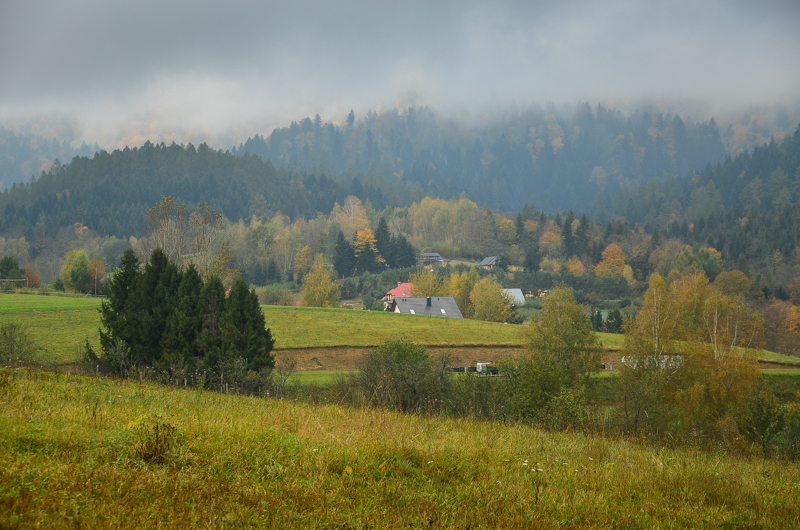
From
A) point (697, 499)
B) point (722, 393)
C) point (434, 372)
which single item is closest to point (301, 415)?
point (697, 499)

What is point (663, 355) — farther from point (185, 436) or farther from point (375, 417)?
point (185, 436)

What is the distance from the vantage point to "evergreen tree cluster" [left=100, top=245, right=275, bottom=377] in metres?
24.3

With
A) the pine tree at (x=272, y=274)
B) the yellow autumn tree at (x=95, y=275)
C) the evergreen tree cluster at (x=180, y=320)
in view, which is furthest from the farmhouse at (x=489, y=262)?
the evergreen tree cluster at (x=180, y=320)

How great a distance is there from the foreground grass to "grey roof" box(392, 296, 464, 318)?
70.8 meters

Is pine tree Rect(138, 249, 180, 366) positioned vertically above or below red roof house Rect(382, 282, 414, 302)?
above

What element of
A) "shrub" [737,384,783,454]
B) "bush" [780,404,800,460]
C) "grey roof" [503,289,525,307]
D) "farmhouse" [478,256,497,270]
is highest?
"farmhouse" [478,256,497,270]

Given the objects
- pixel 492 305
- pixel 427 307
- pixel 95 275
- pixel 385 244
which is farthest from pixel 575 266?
pixel 95 275

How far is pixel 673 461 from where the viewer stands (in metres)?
8.45

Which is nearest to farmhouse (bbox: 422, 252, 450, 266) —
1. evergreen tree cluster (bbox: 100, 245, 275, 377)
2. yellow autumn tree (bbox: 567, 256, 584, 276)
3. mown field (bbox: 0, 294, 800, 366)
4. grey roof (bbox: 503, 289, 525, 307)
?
yellow autumn tree (bbox: 567, 256, 584, 276)

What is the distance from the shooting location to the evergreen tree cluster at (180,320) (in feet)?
79.8

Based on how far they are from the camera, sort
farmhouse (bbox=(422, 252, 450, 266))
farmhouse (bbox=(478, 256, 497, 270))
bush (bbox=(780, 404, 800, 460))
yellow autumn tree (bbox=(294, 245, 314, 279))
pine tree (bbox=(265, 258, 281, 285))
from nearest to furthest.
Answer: bush (bbox=(780, 404, 800, 460))
pine tree (bbox=(265, 258, 281, 285))
yellow autumn tree (bbox=(294, 245, 314, 279))
farmhouse (bbox=(478, 256, 497, 270))
farmhouse (bbox=(422, 252, 450, 266))

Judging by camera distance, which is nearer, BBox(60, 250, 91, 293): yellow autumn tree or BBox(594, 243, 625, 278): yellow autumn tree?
BBox(60, 250, 91, 293): yellow autumn tree

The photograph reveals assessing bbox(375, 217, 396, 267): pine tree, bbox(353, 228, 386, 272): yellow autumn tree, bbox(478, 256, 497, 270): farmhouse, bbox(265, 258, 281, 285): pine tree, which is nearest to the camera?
bbox(265, 258, 281, 285): pine tree

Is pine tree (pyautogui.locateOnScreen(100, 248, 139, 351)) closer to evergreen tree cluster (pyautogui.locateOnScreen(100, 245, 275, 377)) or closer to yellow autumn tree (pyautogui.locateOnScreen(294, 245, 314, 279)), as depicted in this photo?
evergreen tree cluster (pyautogui.locateOnScreen(100, 245, 275, 377))
